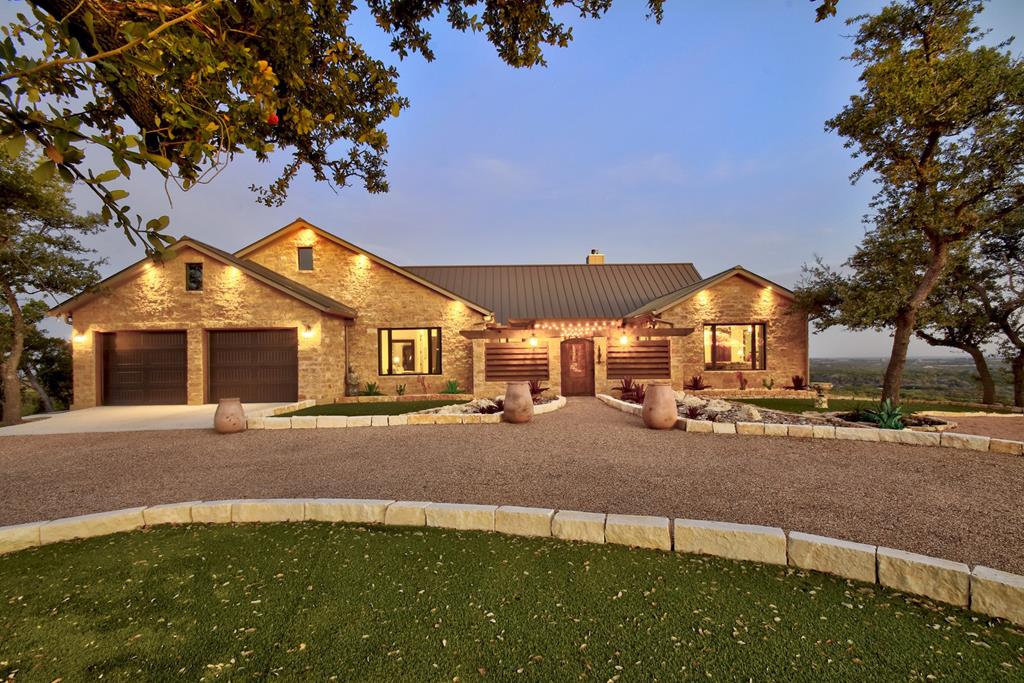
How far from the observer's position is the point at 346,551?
3584 millimetres

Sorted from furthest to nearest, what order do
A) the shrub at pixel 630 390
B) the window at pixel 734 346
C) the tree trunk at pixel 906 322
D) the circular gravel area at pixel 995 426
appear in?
the window at pixel 734 346
the shrub at pixel 630 390
the tree trunk at pixel 906 322
the circular gravel area at pixel 995 426

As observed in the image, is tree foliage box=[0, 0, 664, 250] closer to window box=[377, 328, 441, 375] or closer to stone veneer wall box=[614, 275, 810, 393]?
window box=[377, 328, 441, 375]

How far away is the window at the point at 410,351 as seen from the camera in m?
17.1

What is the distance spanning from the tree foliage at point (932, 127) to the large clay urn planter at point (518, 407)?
1001 centimetres

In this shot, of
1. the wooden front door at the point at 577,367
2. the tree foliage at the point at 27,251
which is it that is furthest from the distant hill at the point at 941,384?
the tree foliage at the point at 27,251

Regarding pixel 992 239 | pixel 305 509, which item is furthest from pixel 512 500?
pixel 992 239

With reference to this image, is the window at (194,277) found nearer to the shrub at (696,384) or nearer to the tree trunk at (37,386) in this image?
the tree trunk at (37,386)

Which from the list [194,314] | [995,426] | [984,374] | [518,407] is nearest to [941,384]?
[984,374]

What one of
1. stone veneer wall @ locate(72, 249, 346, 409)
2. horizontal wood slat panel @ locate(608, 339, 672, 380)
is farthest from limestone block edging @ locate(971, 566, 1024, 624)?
stone veneer wall @ locate(72, 249, 346, 409)

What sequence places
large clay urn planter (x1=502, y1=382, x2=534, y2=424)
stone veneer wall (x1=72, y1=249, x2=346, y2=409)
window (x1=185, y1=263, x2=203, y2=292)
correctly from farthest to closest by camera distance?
window (x1=185, y1=263, x2=203, y2=292) → stone veneer wall (x1=72, y1=249, x2=346, y2=409) → large clay urn planter (x1=502, y1=382, x2=534, y2=424)

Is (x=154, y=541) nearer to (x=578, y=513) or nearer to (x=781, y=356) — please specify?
(x=578, y=513)

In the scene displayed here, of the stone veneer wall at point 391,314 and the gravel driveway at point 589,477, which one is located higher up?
the stone veneer wall at point 391,314

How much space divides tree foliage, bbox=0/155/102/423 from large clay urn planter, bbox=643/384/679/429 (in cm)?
1660

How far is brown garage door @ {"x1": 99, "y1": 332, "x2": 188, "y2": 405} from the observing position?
47.3 ft
